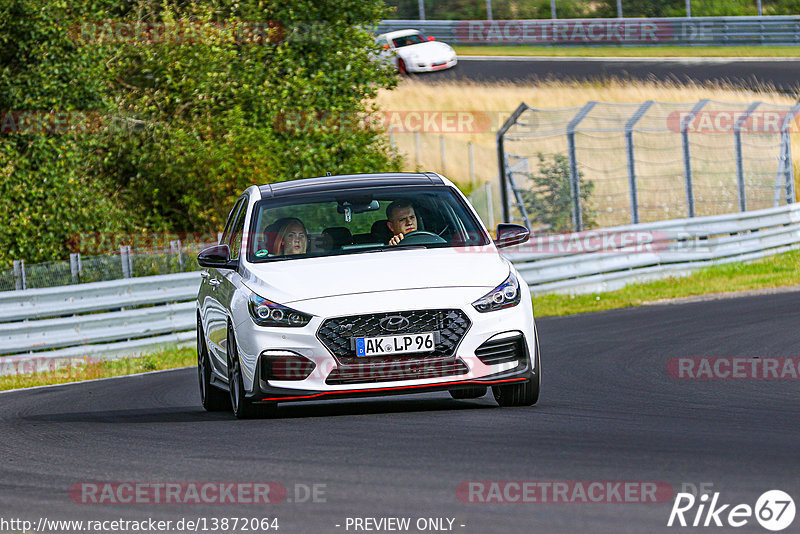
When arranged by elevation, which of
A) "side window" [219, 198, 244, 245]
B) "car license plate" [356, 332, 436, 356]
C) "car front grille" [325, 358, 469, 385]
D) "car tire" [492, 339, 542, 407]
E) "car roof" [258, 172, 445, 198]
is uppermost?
"car roof" [258, 172, 445, 198]

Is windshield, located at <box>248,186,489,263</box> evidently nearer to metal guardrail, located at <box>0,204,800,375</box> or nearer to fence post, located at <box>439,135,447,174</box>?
metal guardrail, located at <box>0,204,800,375</box>

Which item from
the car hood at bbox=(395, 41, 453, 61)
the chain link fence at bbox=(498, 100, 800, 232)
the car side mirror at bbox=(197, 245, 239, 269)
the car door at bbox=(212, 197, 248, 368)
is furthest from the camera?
the car hood at bbox=(395, 41, 453, 61)

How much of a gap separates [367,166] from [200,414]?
1726 cm

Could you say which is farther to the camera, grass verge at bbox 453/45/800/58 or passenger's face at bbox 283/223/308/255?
grass verge at bbox 453/45/800/58

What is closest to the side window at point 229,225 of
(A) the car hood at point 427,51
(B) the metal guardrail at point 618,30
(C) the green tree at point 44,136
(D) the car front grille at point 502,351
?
(D) the car front grille at point 502,351

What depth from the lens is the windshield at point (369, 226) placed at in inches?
384

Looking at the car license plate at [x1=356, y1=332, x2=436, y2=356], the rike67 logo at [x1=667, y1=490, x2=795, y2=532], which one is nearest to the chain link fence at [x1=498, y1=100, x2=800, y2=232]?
the car license plate at [x1=356, y1=332, x2=436, y2=356]

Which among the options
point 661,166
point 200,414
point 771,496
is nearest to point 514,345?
point 200,414

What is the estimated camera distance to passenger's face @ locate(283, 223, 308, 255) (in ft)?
31.9

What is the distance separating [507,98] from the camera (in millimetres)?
45781

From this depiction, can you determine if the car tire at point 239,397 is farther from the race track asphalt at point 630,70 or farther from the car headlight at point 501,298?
the race track asphalt at point 630,70

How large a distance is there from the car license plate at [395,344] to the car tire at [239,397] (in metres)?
0.94

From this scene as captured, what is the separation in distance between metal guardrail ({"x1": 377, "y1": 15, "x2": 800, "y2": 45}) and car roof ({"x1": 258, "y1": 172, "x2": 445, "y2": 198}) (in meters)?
41.0

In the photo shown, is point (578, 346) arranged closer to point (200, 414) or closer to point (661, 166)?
point (200, 414)
